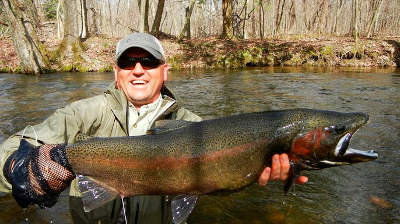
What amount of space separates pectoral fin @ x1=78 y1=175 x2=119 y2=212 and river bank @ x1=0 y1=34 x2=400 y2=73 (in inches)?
628

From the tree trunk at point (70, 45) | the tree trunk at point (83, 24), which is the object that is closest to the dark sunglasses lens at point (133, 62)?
the tree trunk at point (70, 45)

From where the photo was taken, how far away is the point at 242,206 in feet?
13.4

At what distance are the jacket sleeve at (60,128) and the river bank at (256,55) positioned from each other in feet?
50.5

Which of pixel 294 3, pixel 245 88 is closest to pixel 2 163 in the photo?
pixel 245 88

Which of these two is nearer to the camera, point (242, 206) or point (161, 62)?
point (161, 62)

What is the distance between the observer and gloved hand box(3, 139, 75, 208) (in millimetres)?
2189

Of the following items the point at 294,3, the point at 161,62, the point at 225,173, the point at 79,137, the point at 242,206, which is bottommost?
the point at 242,206

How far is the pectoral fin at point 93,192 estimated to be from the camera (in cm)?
227

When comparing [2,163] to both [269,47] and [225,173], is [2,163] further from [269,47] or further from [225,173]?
[269,47]

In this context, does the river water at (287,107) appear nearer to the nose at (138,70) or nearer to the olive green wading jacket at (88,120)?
the olive green wading jacket at (88,120)

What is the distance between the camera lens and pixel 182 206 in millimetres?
2432

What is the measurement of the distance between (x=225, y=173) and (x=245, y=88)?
31.5 feet

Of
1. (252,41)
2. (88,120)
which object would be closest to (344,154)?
(88,120)

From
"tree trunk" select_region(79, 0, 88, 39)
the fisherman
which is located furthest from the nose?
"tree trunk" select_region(79, 0, 88, 39)
